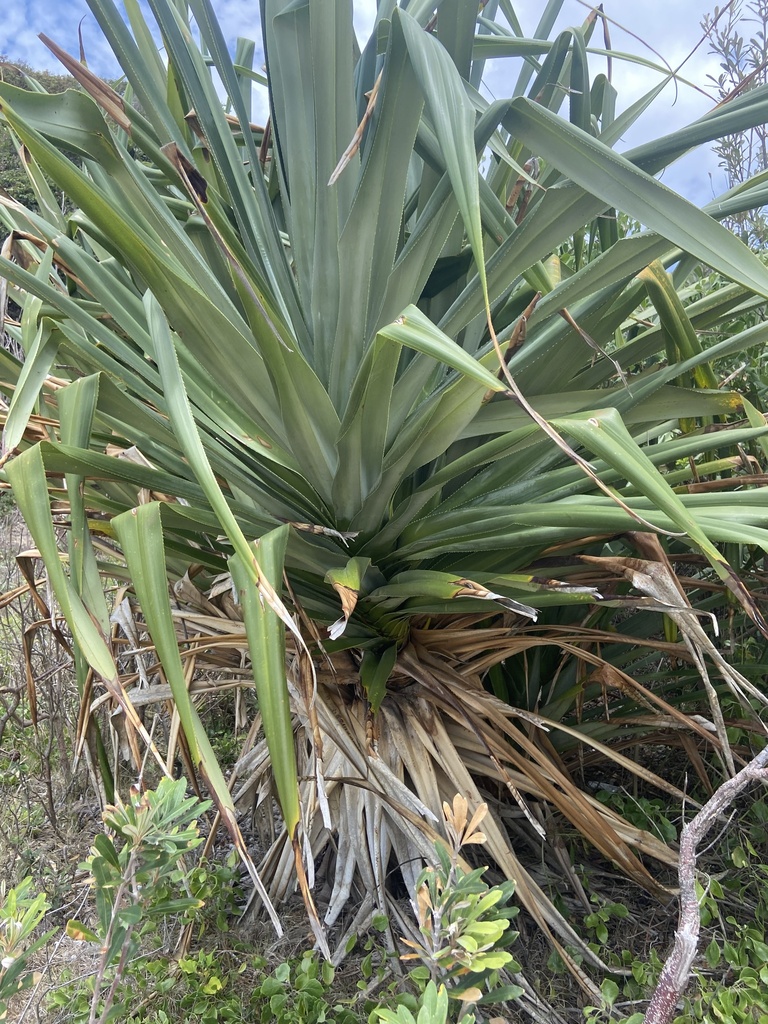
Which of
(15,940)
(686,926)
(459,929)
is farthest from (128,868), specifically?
(686,926)

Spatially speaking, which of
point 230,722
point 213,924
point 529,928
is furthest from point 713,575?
point 230,722

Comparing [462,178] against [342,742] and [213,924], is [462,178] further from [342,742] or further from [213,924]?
[213,924]

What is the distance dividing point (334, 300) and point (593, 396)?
37cm

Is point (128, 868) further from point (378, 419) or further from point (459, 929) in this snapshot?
point (378, 419)

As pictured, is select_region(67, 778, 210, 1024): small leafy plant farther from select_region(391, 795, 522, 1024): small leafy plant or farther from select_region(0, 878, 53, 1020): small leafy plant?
select_region(391, 795, 522, 1024): small leafy plant

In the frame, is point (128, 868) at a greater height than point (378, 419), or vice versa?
point (378, 419)

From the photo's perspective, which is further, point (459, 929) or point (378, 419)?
point (378, 419)

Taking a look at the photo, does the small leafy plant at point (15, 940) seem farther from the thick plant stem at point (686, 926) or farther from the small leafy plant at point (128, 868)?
the thick plant stem at point (686, 926)

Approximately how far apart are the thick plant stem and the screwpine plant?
126mm

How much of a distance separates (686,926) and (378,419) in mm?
559

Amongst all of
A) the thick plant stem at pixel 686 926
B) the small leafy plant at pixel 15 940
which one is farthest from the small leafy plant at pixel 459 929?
the small leafy plant at pixel 15 940

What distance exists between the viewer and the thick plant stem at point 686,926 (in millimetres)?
551

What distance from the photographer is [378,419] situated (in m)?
0.79

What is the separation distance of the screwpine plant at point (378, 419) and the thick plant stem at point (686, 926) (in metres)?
0.13
